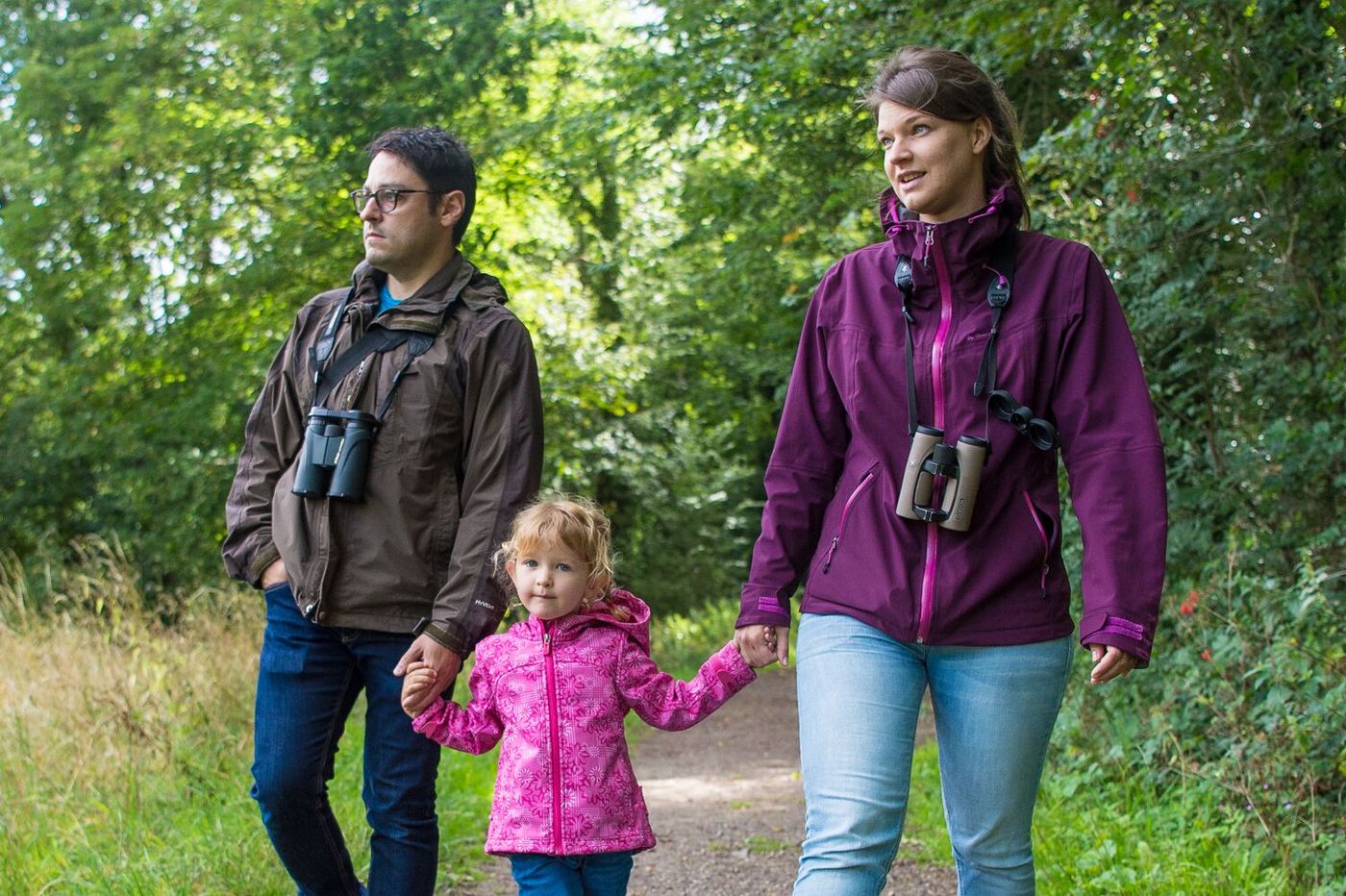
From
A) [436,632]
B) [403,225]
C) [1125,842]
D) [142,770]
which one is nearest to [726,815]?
[1125,842]

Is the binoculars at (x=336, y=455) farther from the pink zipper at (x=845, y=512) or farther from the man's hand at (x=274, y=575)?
the pink zipper at (x=845, y=512)

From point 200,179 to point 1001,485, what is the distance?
1377 centimetres

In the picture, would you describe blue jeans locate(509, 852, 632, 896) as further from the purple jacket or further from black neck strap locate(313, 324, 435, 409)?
black neck strap locate(313, 324, 435, 409)

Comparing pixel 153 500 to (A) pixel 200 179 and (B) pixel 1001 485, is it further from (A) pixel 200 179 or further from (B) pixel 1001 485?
(B) pixel 1001 485

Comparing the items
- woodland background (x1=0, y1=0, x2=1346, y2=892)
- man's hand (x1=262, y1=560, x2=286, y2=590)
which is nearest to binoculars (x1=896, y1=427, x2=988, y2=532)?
man's hand (x1=262, y1=560, x2=286, y2=590)

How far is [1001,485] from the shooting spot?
2.89m

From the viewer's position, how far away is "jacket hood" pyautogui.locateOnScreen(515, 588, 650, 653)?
3.38 meters

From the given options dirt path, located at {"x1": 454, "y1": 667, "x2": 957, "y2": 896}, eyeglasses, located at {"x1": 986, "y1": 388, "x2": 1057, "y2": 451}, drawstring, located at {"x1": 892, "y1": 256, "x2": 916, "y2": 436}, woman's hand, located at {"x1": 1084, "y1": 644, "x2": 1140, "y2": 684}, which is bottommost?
dirt path, located at {"x1": 454, "y1": 667, "x2": 957, "y2": 896}

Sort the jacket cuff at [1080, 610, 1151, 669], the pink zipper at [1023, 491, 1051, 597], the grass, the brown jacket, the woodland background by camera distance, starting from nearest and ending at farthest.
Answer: the jacket cuff at [1080, 610, 1151, 669], the pink zipper at [1023, 491, 1051, 597], the brown jacket, the grass, the woodland background

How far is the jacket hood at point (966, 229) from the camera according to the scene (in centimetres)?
294

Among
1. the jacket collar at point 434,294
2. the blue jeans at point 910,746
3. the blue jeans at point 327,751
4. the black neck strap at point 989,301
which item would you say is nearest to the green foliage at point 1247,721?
the blue jeans at point 910,746

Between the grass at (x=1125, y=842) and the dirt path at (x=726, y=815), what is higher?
the grass at (x=1125, y=842)

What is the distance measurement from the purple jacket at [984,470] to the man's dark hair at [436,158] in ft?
3.91

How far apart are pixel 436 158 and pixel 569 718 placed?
4.74 ft
